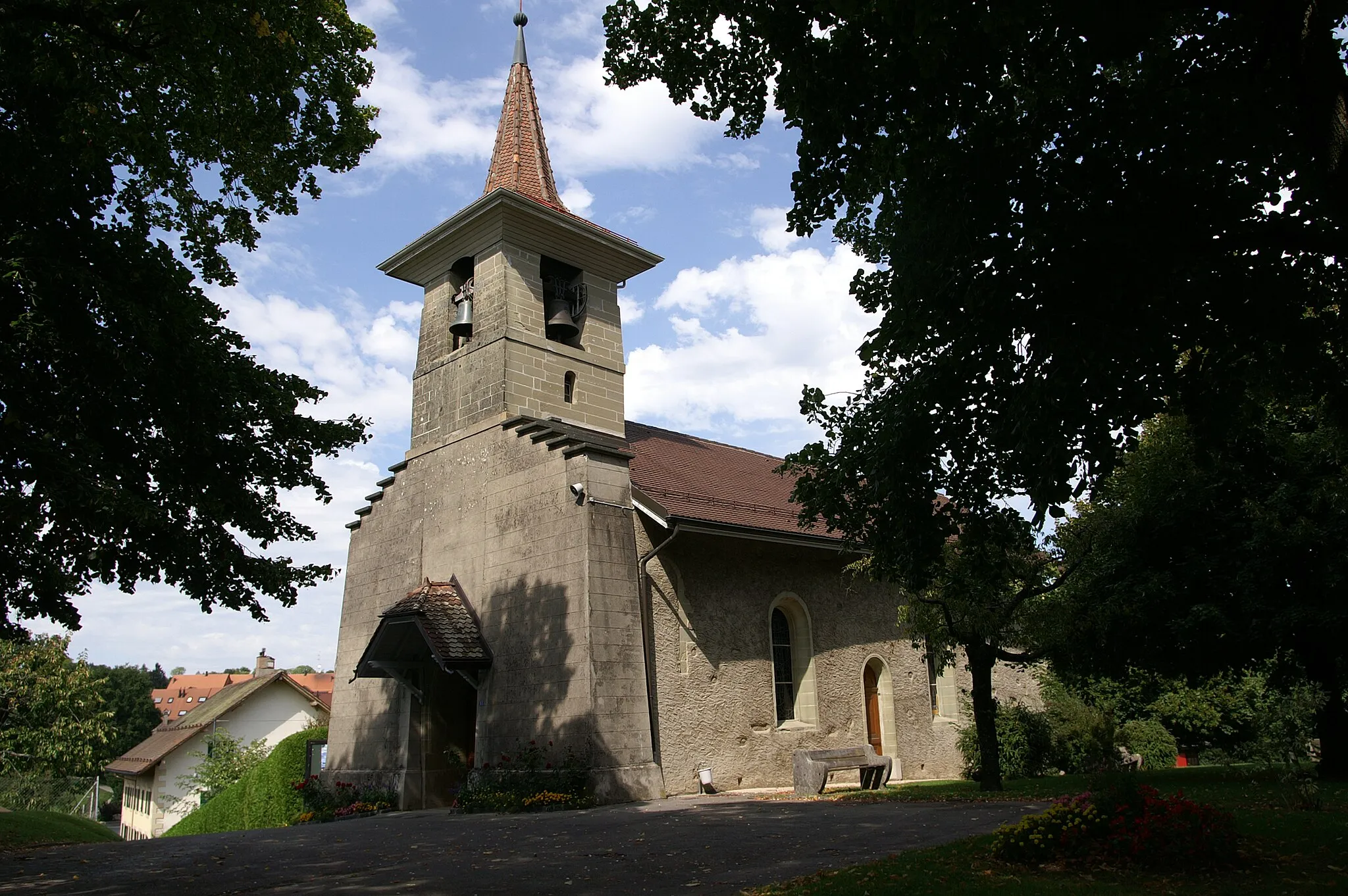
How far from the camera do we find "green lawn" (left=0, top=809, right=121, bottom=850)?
1336 centimetres

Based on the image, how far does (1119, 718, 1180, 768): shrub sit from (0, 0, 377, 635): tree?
1936cm

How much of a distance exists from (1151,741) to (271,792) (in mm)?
20333

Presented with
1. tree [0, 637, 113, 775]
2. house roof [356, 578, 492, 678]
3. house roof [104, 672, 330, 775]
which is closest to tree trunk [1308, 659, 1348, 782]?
house roof [356, 578, 492, 678]

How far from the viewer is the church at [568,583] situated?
51.2ft

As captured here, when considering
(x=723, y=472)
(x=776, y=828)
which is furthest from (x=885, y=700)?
(x=776, y=828)

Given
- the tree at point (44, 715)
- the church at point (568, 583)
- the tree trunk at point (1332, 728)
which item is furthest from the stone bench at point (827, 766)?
the tree at point (44, 715)

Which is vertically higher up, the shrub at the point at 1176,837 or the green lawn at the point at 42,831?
the shrub at the point at 1176,837

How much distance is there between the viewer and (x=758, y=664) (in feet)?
59.6

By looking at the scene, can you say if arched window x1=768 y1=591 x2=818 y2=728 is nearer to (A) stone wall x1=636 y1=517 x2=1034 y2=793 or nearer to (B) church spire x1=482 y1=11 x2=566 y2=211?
(A) stone wall x1=636 y1=517 x2=1034 y2=793

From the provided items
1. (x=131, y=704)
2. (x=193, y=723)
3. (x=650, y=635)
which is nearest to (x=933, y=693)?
(x=650, y=635)

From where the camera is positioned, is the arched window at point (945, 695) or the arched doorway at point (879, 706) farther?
the arched window at point (945, 695)

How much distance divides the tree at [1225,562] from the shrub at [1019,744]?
4576 mm

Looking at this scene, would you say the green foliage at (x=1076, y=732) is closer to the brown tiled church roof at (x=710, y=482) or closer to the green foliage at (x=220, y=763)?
the brown tiled church roof at (x=710, y=482)

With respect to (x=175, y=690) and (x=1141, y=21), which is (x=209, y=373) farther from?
(x=175, y=690)
